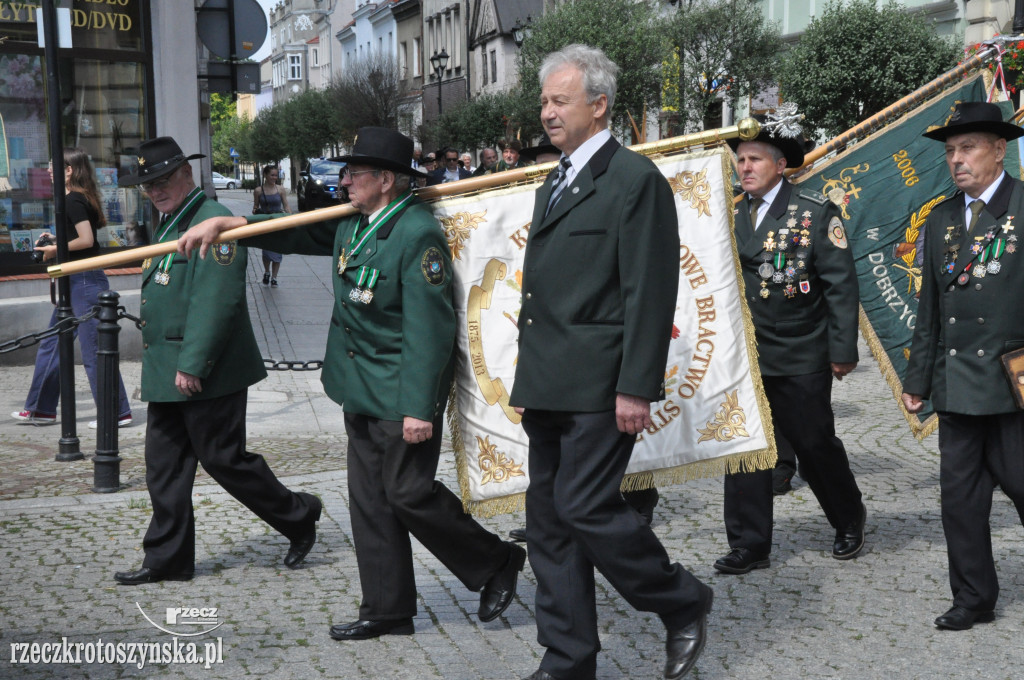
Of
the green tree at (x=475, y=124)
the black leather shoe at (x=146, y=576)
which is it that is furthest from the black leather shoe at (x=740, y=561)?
the green tree at (x=475, y=124)

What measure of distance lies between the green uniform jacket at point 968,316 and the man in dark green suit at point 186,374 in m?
2.78

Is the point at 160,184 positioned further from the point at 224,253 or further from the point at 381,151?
the point at 381,151

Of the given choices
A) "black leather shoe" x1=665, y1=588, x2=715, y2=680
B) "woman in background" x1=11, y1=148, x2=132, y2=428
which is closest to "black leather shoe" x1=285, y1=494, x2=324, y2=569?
"black leather shoe" x1=665, y1=588, x2=715, y2=680

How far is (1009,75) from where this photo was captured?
10773 millimetres

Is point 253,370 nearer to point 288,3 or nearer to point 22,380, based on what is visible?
point 22,380

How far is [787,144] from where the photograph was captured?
563cm

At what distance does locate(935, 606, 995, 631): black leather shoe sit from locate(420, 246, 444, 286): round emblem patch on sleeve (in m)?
2.26

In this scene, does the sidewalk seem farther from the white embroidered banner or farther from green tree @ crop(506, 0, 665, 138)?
green tree @ crop(506, 0, 665, 138)

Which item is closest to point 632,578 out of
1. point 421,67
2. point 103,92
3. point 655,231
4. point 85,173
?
point 655,231

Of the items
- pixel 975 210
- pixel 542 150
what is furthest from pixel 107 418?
pixel 975 210

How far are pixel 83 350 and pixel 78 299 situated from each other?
37cm

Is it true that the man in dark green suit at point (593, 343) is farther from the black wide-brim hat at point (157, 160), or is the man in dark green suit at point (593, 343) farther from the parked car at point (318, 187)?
the parked car at point (318, 187)

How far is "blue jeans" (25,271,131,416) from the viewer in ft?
29.3

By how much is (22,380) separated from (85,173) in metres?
2.39
